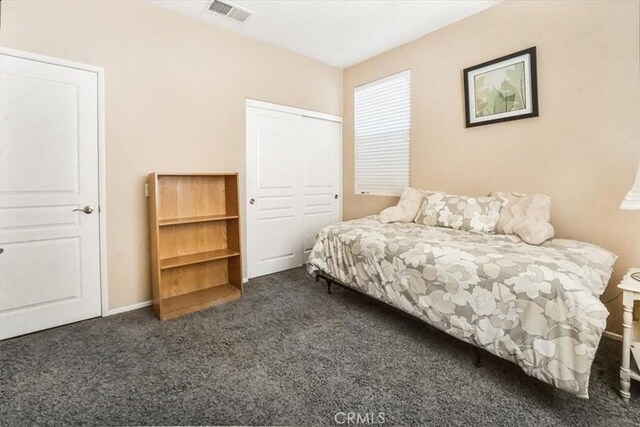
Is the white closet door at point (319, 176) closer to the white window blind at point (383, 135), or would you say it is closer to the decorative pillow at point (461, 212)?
the white window blind at point (383, 135)

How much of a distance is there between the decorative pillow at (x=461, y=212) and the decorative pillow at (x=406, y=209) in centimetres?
10

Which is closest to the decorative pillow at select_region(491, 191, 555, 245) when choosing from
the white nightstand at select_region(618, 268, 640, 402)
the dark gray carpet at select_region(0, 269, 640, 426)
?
the white nightstand at select_region(618, 268, 640, 402)

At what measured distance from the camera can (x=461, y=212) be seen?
2.71 m

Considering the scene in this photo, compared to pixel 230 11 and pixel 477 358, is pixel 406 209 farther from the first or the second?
pixel 230 11

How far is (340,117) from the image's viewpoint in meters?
4.30

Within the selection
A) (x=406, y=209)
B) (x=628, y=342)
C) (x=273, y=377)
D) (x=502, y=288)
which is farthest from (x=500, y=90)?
(x=273, y=377)

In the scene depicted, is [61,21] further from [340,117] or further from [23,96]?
[340,117]

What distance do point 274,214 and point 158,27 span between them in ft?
7.06

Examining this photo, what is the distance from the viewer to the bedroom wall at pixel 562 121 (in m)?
2.16

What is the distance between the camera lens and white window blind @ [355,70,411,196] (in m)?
3.60

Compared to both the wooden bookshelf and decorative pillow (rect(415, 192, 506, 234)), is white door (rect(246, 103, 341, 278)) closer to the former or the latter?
the wooden bookshelf

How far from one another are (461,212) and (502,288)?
3.74 feet

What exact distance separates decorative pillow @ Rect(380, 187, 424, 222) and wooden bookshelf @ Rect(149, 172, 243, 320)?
152 cm

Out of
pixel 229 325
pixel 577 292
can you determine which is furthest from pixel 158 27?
pixel 577 292
